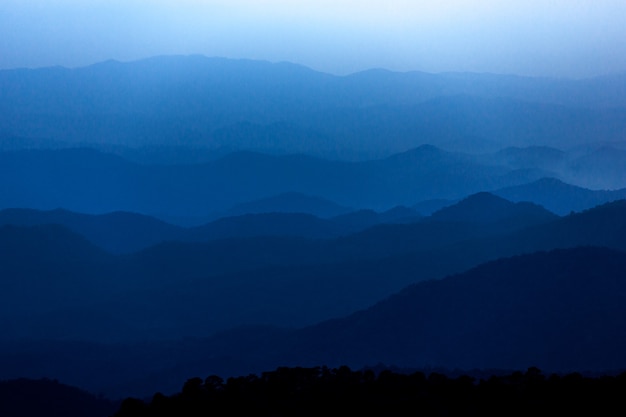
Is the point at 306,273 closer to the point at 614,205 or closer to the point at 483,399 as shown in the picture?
the point at 614,205

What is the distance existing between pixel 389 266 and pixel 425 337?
44792mm

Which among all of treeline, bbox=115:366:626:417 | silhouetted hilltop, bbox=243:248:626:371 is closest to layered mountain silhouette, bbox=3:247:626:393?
silhouetted hilltop, bbox=243:248:626:371

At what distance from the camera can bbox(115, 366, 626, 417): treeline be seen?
51.3 ft

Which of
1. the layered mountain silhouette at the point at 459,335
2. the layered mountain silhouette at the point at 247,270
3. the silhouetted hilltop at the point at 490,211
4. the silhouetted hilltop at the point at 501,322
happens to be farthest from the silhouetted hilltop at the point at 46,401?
the silhouetted hilltop at the point at 490,211

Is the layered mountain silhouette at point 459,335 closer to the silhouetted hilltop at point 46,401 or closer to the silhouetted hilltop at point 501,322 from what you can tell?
the silhouetted hilltop at point 501,322

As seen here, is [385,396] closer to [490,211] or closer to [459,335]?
[459,335]

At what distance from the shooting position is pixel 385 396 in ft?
54.5

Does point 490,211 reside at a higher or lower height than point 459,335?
higher

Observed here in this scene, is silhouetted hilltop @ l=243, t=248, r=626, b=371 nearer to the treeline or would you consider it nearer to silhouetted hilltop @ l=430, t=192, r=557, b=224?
the treeline

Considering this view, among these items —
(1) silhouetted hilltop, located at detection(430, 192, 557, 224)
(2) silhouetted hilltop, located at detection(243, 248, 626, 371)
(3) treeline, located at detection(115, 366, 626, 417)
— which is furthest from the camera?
(1) silhouetted hilltop, located at detection(430, 192, 557, 224)

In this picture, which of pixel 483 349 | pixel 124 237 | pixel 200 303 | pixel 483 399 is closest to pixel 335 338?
pixel 483 349

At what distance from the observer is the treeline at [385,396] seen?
1563 cm

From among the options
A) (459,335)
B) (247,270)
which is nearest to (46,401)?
(459,335)

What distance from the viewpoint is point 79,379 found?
79562 millimetres
